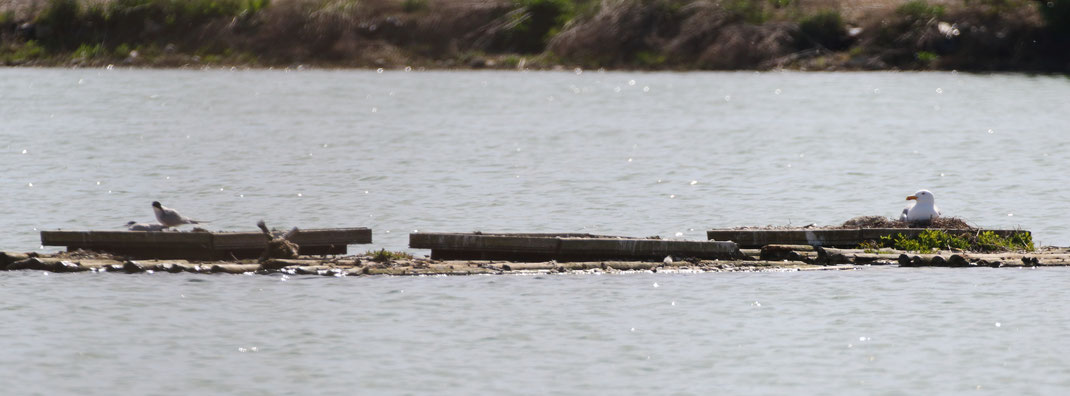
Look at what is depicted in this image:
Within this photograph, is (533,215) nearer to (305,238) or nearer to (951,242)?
(305,238)

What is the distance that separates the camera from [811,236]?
2205cm

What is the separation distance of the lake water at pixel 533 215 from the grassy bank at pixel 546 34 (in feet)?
5.70

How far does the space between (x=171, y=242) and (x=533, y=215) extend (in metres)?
9.92

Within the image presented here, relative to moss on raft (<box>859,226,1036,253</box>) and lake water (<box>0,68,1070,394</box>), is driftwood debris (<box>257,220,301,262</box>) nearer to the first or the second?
lake water (<box>0,68,1070,394</box>)

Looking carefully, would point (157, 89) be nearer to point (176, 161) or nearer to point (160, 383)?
point (176, 161)

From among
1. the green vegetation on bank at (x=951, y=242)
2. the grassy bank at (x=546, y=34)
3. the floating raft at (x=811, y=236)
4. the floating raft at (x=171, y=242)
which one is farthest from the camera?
the grassy bank at (x=546, y=34)

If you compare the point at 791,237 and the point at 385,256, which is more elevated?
the point at 791,237

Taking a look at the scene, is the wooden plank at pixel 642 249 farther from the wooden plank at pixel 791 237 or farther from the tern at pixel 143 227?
the tern at pixel 143 227

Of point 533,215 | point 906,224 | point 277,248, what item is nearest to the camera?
point 277,248

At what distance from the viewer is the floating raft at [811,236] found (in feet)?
72.4

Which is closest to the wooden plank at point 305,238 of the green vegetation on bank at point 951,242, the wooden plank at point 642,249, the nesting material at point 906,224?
the wooden plank at point 642,249

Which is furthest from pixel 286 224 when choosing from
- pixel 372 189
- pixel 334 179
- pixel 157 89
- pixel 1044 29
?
pixel 1044 29

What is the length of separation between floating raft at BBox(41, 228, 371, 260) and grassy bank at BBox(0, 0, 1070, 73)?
51.2 meters

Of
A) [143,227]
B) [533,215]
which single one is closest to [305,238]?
[143,227]
